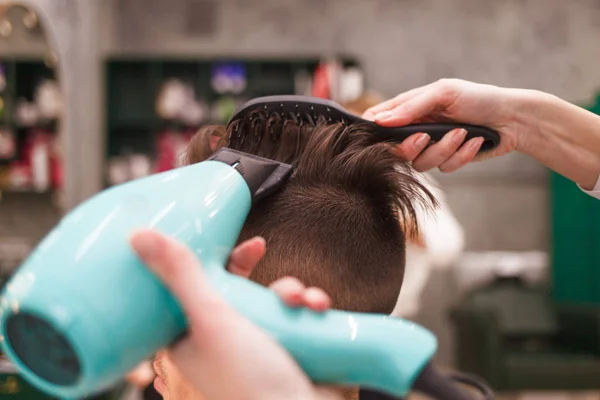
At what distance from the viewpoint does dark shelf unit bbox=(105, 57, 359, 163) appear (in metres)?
4.39

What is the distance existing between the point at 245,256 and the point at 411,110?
0.42m

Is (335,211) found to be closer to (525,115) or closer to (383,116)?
(383,116)

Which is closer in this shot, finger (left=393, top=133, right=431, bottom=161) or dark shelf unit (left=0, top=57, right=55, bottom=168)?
finger (left=393, top=133, right=431, bottom=161)

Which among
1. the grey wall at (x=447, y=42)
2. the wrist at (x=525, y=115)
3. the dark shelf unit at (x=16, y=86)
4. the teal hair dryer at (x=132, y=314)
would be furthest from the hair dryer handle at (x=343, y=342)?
the grey wall at (x=447, y=42)

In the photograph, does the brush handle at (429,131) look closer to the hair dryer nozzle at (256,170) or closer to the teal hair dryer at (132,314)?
the hair dryer nozzle at (256,170)

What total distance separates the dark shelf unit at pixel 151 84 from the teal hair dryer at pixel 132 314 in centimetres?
396

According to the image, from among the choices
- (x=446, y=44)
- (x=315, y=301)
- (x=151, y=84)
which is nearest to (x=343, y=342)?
(x=315, y=301)

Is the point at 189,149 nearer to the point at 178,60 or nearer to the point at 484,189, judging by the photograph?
the point at 178,60

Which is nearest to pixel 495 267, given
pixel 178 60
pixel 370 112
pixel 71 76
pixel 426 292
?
pixel 426 292

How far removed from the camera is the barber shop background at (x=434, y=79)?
12.8 ft

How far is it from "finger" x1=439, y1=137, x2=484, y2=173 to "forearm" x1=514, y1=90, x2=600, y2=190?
0.12 metres

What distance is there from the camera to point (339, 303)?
2.51 feet

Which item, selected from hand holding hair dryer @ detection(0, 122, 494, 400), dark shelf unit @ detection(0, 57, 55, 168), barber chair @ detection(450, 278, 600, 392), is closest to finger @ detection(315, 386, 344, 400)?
hand holding hair dryer @ detection(0, 122, 494, 400)

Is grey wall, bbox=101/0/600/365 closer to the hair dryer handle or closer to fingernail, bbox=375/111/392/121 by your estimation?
fingernail, bbox=375/111/392/121
